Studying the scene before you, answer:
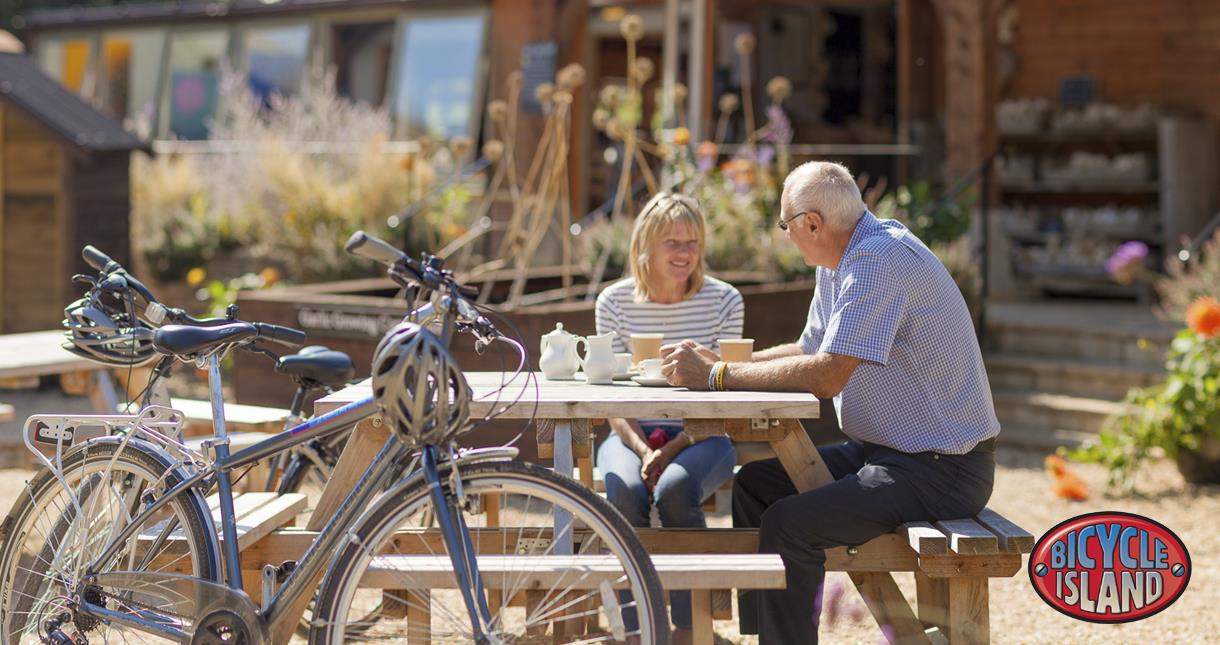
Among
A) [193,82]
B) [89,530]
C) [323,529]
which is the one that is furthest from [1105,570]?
[193,82]

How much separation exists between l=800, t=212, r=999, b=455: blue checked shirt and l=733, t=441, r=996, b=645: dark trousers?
0.06 meters

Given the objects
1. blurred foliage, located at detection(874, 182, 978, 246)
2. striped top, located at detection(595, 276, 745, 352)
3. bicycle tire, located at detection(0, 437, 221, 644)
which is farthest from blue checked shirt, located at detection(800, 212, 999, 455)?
blurred foliage, located at detection(874, 182, 978, 246)

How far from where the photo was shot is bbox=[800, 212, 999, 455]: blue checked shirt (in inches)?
126

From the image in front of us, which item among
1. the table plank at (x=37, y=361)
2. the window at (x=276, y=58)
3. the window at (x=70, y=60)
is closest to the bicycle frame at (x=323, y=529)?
the table plank at (x=37, y=361)

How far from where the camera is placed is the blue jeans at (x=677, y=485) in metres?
3.61

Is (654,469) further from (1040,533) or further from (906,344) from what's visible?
(1040,533)

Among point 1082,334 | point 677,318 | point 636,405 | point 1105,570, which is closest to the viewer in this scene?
point 636,405

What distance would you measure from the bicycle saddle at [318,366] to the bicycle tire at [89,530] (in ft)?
2.06

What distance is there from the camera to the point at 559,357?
3570 mm

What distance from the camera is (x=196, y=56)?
45.6ft

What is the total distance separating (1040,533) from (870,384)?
227cm

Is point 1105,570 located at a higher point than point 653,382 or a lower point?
lower

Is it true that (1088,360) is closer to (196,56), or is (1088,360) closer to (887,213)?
(887,213)

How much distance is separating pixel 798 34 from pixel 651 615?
9.82 meters
